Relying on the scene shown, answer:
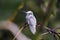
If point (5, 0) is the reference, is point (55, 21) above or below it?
below

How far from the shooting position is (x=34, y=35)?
105cm

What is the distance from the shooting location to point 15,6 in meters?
1.39

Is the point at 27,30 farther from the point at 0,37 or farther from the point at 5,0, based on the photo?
the point at 0,37

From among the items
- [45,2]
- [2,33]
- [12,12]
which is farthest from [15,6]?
[2,33]

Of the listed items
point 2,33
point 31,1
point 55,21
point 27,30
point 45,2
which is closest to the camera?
point 27,30

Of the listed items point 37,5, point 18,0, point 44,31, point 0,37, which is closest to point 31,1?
point 37,5

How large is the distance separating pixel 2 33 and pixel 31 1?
0.40 meters

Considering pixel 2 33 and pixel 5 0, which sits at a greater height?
pixel 5 0

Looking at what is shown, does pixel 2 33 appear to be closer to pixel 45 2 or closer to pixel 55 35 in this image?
pixel 45 2

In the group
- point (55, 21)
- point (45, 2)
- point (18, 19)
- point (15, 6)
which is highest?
point (15, 6)

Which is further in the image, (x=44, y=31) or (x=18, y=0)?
(x=18, y=0)

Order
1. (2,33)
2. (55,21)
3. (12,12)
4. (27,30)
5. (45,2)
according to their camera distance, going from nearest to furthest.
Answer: (27,30) → (12,12) → (45,2) → (2,33) → (55,21)

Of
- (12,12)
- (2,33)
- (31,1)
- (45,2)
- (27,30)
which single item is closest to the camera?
(27,30)

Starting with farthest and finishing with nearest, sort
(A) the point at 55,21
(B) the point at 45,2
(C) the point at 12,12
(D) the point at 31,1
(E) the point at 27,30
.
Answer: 1. (A) the point at 55,21
2. (D) the point at 31,1
3. (B) the point at 45,2
4. (C) the point at 12,12
5. (E) the point at 27,30
